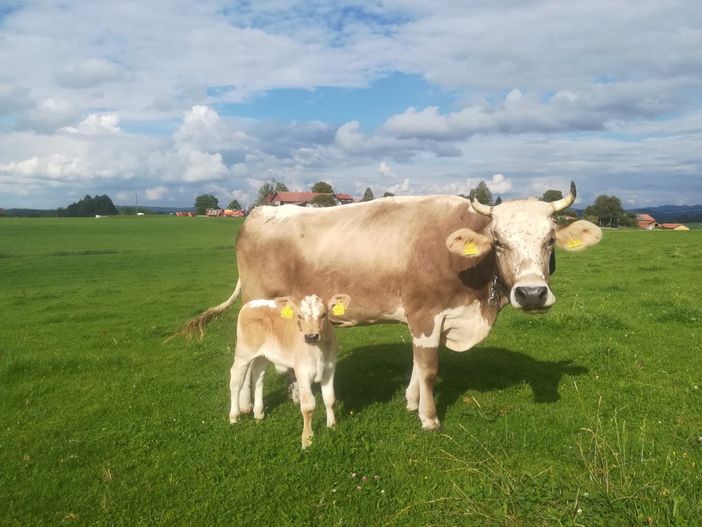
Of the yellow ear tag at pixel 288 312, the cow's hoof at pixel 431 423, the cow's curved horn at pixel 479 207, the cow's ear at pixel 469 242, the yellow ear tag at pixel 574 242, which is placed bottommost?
the cow's hoof at pixel 431 423

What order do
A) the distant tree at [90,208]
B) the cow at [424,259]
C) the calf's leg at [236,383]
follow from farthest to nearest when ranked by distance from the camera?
the distant tree at [90,208]
the calf's leg at [236,383]
the cow at [424,259]

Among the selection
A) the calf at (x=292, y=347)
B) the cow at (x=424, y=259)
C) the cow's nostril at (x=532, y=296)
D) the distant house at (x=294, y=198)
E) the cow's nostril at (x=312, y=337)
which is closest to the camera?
the cow's nostril at (x=532, y=296)

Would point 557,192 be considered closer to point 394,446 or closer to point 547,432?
point 547,432

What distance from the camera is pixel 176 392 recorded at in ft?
30.3

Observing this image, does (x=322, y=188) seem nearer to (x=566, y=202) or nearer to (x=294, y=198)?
(x=294, y=198)

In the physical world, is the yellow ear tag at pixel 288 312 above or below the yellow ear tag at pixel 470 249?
below

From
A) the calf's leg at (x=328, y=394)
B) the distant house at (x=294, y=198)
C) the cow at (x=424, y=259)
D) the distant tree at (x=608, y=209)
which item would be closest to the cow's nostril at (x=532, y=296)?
the cow at (x=424, y=259)

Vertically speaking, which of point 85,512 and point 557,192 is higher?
point 557,192

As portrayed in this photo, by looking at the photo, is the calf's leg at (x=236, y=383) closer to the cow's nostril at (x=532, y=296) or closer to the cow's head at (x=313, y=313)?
the cow's head at (x=313, y=313)

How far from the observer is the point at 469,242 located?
6664 mm

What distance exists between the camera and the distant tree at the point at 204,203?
144375mm

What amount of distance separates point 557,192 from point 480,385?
11.0 ft

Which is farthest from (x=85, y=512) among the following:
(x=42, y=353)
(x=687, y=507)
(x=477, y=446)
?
(x=42, y=353)

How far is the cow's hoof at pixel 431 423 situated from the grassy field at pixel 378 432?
136 mm
